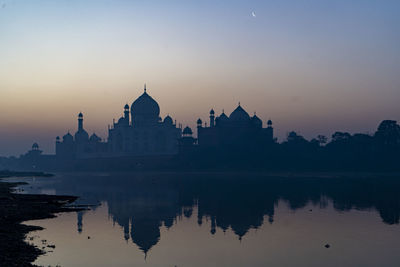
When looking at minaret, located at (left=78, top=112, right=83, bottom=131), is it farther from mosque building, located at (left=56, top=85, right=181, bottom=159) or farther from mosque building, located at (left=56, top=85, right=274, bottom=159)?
mosque building, located at (left=56, top=85, right=181, bottom=159)

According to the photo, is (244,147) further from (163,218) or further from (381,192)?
(163,218)

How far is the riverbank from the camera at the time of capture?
1330 centimetres

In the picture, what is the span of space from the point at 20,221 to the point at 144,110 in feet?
244

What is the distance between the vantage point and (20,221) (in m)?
20.5

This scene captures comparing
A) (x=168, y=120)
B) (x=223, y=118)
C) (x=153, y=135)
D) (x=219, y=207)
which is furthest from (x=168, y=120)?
(x=219, y=207)

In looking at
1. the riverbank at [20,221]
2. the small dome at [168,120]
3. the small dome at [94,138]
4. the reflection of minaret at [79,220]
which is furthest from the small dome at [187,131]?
the reflection of minaret at [79,220]

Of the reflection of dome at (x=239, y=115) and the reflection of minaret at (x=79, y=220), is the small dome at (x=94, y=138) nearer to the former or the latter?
the reflection of dome at (x=239, y=115)

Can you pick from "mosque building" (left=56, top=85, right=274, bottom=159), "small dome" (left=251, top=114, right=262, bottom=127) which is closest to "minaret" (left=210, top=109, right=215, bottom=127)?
"mosque building" (left=56, top=85, right=274, bottom=159)

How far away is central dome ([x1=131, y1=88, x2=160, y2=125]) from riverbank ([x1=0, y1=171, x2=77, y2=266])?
62.3 metres

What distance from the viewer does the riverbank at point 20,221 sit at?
13.3 metres

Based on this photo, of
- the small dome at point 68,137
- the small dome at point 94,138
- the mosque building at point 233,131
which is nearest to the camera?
the mosque building at point 233,131

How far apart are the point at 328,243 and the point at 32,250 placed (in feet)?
30.6

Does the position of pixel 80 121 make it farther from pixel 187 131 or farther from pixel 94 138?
pixel 187 131

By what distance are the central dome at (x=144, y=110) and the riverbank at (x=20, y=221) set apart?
62347 millimetres
